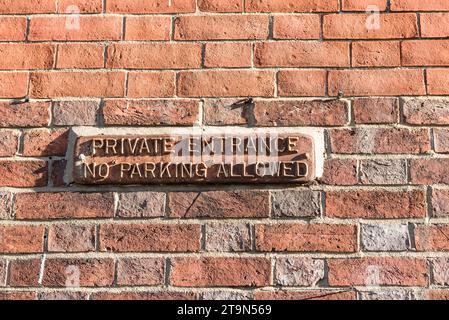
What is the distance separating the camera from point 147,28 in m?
1.95

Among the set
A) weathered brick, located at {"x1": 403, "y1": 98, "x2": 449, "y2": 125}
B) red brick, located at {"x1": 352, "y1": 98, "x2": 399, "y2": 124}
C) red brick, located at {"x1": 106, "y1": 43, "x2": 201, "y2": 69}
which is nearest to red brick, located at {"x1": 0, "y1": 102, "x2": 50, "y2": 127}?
red brick, located at {"x1": 106, "y1": 43, "x2": 201, "y2": 69}

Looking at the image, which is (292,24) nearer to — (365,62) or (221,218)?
(365,62)

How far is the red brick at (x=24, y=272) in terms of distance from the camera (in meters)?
1.78

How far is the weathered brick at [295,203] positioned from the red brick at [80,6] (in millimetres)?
762

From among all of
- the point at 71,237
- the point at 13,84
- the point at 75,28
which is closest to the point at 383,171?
the point at 71,237

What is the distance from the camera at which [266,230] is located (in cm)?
179

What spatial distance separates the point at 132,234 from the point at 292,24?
0.76 m

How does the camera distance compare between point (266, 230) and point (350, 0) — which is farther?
point (350, 0)

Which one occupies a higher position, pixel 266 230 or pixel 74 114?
pixel 74 114

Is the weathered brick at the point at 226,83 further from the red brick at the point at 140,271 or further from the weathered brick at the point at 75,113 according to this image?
the red brick at the point at 140,271

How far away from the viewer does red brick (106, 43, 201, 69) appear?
6.29ft

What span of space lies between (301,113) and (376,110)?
211 millimetres

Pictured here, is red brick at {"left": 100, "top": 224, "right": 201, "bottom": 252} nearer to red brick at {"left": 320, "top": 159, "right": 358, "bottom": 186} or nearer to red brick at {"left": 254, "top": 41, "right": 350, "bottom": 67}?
red brick at {"left": 320, "top": 159, "right": 358, "bottom": 186}
